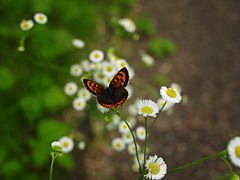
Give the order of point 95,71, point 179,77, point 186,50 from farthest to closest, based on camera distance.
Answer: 1. point 186,50
2. point 179,77
3. point 95,71

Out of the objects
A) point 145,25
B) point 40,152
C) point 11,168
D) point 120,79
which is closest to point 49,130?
point 40,152

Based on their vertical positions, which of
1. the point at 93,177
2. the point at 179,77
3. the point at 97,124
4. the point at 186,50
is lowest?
the point at 93,177

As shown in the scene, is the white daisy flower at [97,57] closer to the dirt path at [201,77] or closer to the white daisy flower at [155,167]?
the white daisy flower at [155,167]

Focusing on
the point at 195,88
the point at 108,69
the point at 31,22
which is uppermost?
the point at 195,88

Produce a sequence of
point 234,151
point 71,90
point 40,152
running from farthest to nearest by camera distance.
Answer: point 40,152 → point 71,90 → point 234,151

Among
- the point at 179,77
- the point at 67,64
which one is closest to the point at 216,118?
the point at 179,77

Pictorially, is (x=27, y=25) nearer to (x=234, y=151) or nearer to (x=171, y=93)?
(x=171, y=93)

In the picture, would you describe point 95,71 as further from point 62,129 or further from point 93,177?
point 93,177
